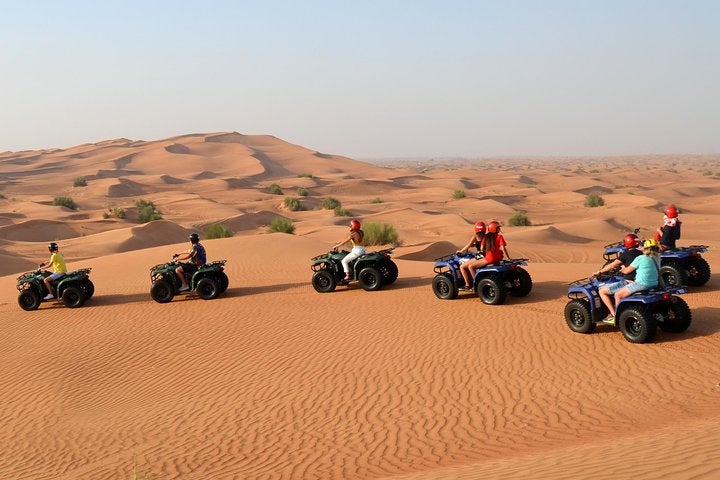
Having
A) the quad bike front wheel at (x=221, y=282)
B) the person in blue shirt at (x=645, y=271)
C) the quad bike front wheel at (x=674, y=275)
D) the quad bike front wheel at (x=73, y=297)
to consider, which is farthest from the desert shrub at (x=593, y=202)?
the person in blue shirt at (x=645, y=271)

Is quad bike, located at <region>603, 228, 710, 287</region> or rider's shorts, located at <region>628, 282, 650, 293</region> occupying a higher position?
rider's shorts, located at <region>628, 282, 650, 293</region>

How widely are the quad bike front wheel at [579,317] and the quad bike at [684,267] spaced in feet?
8.04

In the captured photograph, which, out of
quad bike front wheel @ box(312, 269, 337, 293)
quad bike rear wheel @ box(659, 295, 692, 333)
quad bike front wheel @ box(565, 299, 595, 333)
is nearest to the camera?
quad bike rear wheel @ box(659, 295, 692, 333)

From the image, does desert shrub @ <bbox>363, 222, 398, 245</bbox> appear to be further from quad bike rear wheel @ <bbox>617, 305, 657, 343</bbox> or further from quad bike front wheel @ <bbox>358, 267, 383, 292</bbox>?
quad bike rear wheel @ <bbox>617, 305, 657, 343</bbox>

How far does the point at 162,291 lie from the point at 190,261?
0.84m

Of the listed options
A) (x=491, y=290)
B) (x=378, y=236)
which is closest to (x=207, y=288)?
(x=491, y=290)

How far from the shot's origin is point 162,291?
46.7 ft

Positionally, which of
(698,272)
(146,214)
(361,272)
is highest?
(146,214)

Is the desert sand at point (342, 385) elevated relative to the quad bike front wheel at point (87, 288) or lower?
lower

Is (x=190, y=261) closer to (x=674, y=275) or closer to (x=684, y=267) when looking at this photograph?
(x=674, y=275)

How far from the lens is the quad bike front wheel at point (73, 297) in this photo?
14250 millimetres

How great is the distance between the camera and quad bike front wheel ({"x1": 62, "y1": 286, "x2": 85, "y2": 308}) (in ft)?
46.8

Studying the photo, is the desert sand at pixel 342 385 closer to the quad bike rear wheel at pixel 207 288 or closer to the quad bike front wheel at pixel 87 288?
the quad bike rear wheel at pixel 207 288

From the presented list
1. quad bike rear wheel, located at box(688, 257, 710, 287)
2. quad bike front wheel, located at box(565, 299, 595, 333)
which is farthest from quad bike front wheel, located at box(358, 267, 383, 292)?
quad bike rear wheel, located at box(688, 257, 710, 287)
